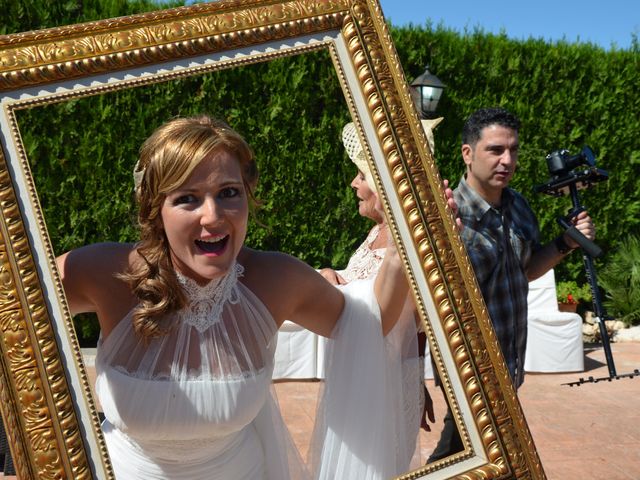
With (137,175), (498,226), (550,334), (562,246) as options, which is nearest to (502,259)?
(498,226)

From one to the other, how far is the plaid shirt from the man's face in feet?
0.18

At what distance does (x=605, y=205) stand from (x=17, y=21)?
4.64 meters

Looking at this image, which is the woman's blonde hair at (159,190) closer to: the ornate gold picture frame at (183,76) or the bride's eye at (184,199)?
the bride's eye at (184,199)

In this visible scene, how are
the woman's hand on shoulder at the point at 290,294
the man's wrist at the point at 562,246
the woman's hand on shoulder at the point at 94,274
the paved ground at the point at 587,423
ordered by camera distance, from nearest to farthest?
the woman's hand on shoulder at the point at 94,274
the woman's hand on shoulder at the point at 290,294
the man's wrist at the point at 562,246
the paved ground at the point at 587,423

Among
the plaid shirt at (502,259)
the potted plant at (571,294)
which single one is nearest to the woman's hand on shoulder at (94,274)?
the plaid shirt at (502,259)

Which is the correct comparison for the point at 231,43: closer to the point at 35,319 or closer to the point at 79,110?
the point at 79,110

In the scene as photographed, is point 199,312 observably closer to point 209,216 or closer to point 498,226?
point 209,216

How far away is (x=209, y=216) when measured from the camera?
5.24 feet

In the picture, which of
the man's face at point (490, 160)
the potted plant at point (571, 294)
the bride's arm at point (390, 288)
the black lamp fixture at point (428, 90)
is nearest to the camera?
the bride's arm at point (390, 288)

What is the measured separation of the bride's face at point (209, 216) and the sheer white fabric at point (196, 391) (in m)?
0.13

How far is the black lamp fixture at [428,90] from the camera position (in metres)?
2.66

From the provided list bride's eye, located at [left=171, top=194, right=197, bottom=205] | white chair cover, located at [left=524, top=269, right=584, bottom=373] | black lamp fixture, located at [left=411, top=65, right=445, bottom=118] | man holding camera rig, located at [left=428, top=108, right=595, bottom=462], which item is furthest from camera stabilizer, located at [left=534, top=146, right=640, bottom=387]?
white chair cover, located at [left=524, top=269, right=584, bottom=373]

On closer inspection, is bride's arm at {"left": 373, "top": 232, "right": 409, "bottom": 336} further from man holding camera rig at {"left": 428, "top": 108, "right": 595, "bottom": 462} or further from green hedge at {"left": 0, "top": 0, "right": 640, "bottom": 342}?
man holding camera rig at {"left": 428, "top": 108, "right": 595, "bottom": 462}

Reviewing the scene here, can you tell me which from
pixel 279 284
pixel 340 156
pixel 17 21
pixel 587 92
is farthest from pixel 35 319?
pixel 587 92
